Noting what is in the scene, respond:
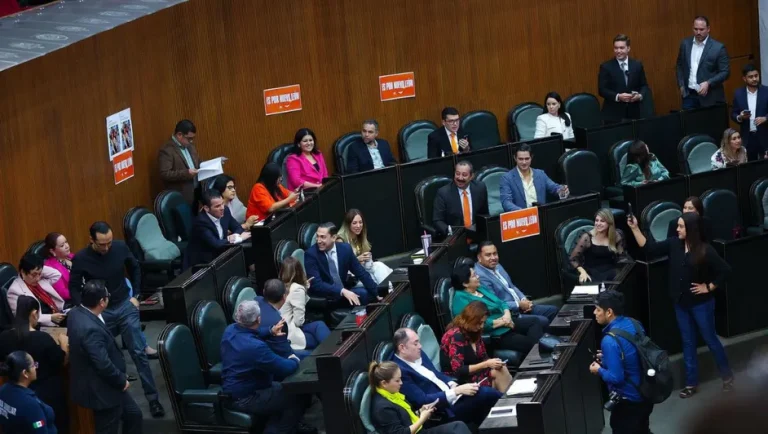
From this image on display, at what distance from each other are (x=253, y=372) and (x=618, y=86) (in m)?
5.74

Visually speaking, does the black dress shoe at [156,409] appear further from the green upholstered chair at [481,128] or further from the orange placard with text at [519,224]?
the green upholstered chair at [481,128]

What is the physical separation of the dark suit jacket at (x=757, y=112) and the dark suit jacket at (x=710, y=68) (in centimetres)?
36

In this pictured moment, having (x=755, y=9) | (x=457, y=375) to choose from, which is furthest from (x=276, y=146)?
(x=755, y=9)

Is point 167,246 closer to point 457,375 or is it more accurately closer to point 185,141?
point 185,141

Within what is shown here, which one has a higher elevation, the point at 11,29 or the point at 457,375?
the point at 11,29

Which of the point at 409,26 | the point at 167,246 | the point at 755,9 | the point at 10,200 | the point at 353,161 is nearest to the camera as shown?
the point at 10,200

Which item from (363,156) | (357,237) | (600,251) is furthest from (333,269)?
(363,156)

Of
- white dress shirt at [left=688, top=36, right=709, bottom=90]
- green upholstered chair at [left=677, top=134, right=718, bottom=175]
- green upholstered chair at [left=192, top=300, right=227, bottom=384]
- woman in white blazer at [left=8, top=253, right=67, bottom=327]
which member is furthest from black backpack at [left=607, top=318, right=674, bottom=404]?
white dress shirt at [left=688, top=36, right=709, bottom=90]

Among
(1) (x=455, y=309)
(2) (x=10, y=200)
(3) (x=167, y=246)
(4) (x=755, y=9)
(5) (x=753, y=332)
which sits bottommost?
(5) (x=753, y=332)

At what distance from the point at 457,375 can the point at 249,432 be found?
50.3 inches

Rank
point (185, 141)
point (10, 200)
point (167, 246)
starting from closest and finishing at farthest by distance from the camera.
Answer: point (10, 200) < point (167, 246) < point (185, 141)

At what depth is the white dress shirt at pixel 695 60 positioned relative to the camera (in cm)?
1030

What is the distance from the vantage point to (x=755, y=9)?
11.9 m

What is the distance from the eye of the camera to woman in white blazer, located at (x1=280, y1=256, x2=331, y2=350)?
6.55 metres
